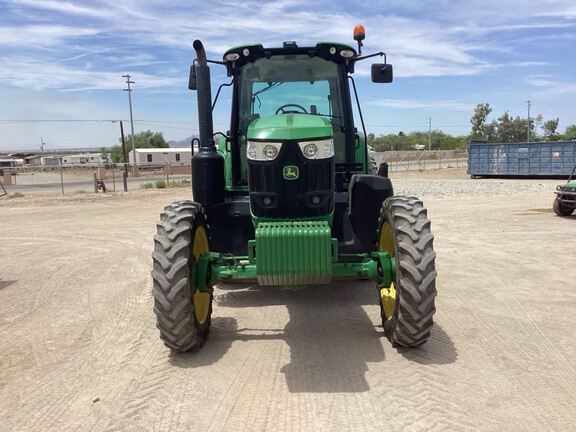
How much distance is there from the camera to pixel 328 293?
6457mm

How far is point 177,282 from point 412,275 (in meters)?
1.88

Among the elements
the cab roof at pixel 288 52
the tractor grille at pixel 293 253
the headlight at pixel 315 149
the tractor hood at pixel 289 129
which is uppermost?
the cab roof at pixel 288 52

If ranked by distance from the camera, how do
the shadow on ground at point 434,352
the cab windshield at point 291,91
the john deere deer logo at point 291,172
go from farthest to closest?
the cab windshield at point 291,91, the john deere deer logo at point 291,172, the shadow on ground at point 434,352

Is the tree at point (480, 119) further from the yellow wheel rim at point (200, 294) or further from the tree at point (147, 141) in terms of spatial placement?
the yellow wheel rim at point (200, 294)

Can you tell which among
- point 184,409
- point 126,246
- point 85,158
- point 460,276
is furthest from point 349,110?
point 85,158

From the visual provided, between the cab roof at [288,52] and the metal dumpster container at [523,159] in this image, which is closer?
the cab roof at [288,52]

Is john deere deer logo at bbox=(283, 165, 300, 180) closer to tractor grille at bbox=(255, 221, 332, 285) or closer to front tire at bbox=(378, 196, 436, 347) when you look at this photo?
tractor grille at bbox=(255, 221, 332, 285)

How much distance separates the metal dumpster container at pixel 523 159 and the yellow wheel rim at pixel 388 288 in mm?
25684

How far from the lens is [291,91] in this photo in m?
6.09

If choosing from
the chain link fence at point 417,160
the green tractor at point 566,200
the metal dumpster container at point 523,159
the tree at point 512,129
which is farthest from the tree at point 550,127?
the green tractor at point 566,200

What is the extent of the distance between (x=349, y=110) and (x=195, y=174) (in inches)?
75.9

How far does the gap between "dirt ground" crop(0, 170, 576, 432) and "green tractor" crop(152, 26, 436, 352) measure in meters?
0.42

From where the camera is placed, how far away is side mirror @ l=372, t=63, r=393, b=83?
554cm

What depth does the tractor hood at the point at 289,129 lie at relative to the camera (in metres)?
4.45
